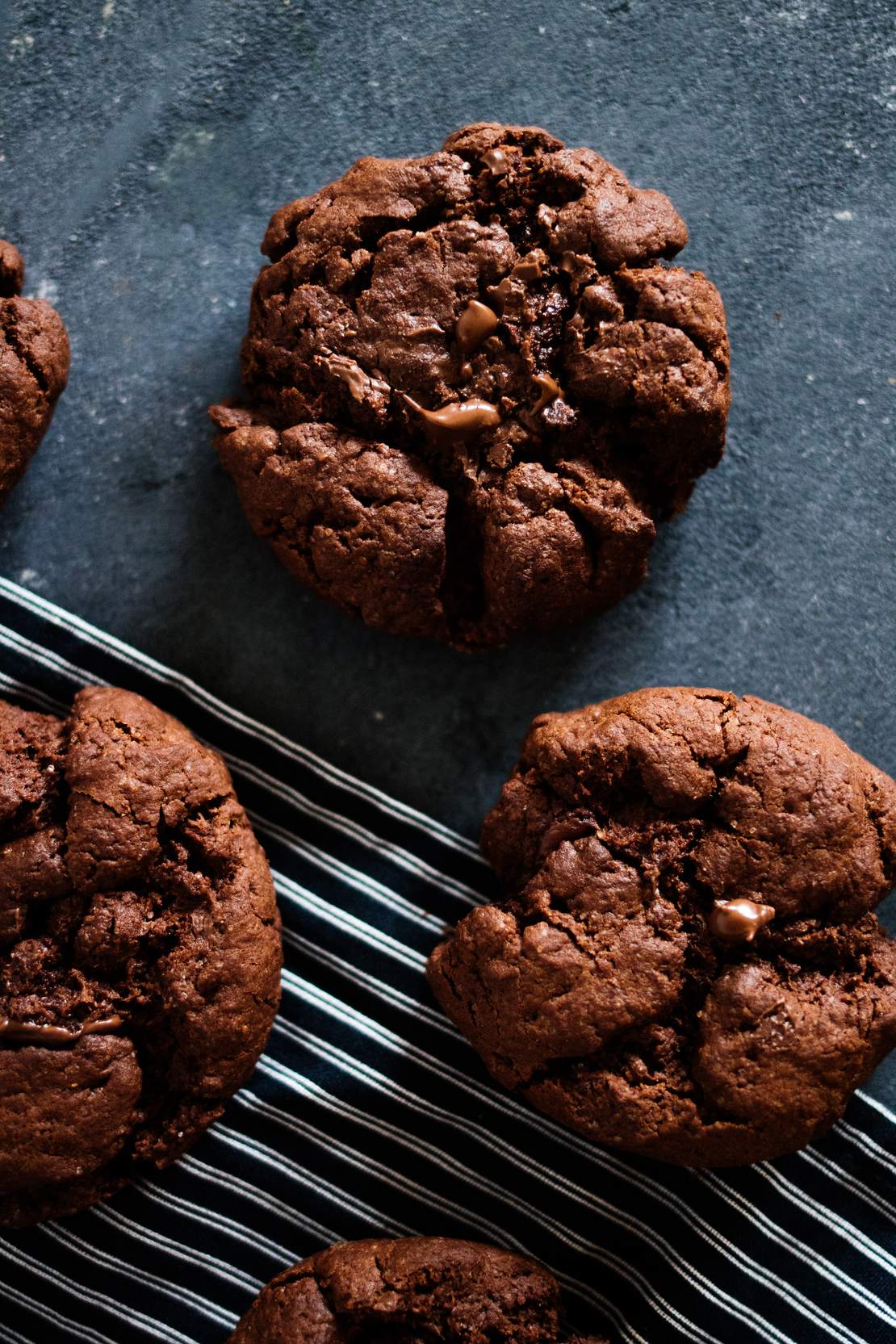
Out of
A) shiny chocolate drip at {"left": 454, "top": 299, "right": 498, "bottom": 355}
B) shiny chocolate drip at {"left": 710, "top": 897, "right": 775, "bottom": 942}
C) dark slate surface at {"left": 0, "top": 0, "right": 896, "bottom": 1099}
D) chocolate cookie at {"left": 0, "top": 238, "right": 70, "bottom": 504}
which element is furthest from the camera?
dark slate surface at {"left": 0, "top": 0, "right": 896, "bottom": 1099}

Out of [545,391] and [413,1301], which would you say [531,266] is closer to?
[545,391]

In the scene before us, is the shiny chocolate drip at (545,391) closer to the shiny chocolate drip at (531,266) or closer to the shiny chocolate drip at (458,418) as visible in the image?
the shiny chocolate drip at (458,418)

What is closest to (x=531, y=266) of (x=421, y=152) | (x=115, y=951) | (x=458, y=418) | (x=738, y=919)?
(x=458, y=418)

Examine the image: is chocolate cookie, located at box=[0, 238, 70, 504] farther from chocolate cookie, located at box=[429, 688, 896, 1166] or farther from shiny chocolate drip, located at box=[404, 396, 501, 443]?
chocolate cookie, located at box=[429, 688, 896, 1166]

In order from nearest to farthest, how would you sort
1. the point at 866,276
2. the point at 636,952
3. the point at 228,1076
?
1. the point at 636,952
2. the point at 228,1076
3. the point at 866,276

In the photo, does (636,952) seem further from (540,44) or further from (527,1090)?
(540,44)

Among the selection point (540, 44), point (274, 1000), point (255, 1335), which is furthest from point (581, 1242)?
point (540, 44)

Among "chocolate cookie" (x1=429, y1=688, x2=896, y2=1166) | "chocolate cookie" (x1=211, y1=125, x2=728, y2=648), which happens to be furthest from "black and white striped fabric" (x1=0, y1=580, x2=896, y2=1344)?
"chocolate cookie" (x1=211, y1=125, x2=728, y2=648)
